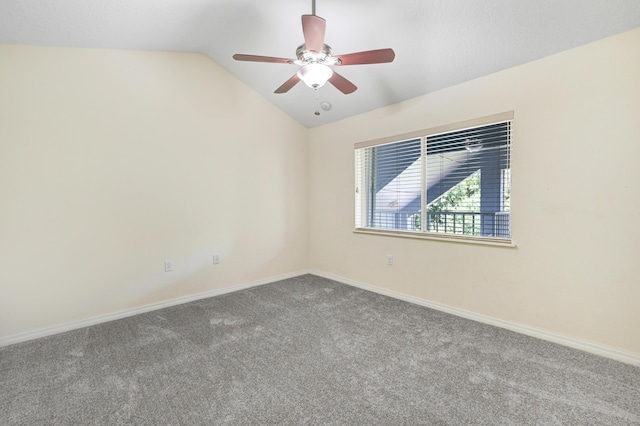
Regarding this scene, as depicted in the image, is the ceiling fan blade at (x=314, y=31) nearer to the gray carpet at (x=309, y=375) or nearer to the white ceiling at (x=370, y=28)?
the white ceiling at (x=370, y=28)

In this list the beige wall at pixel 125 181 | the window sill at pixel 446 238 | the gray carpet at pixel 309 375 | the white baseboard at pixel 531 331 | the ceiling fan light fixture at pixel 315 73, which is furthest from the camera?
the window sill at pixel 446 238

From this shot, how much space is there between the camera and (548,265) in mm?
2383

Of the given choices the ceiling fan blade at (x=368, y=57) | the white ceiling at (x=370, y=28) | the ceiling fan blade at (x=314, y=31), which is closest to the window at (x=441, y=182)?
the white ceiling at (x=370, y=28)

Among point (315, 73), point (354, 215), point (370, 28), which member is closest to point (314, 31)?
point (315, 73)

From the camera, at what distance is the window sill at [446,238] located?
2.64 metres

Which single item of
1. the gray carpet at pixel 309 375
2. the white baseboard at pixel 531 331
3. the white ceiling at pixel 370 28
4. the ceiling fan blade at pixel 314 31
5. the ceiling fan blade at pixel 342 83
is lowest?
the gray carpet at pixel 309 375

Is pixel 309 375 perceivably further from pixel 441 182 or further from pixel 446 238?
pixel 441 182

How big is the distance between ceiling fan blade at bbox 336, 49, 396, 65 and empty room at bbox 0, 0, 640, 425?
0.8 inches

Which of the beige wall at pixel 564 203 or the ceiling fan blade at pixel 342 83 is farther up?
the ceiling fan blade at pixel 342 83

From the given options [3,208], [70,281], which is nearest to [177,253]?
[70,281]

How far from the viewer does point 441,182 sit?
3146mm

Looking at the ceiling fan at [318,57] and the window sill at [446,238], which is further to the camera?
the window sill at [446,238]

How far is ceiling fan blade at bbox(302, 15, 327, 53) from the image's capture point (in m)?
1.66

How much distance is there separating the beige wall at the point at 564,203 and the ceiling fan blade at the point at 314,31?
1.72 m
